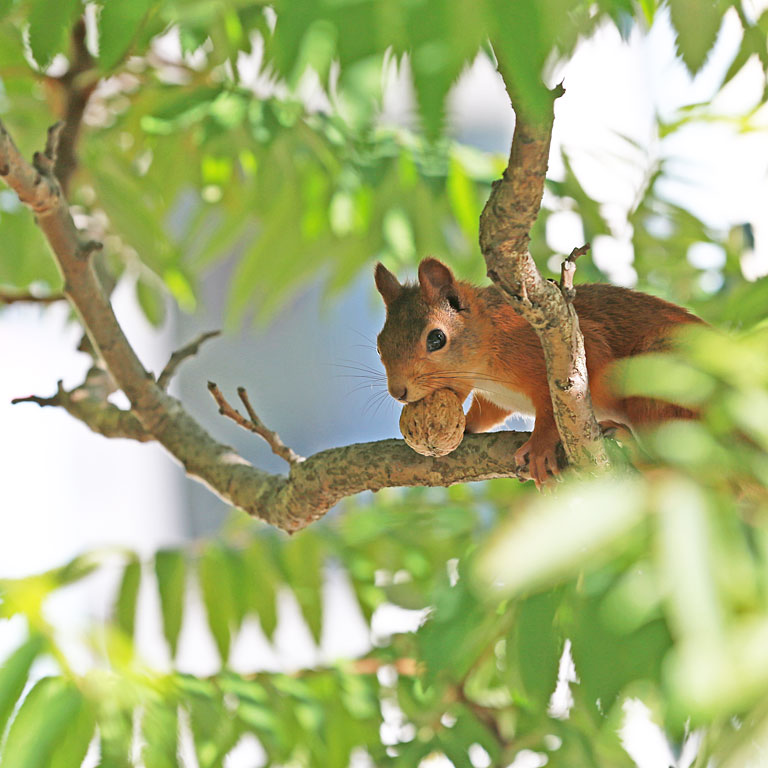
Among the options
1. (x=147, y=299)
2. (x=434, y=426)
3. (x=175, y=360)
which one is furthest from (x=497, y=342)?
(x=147, y=299)

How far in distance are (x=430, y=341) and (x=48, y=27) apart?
58 centimetres

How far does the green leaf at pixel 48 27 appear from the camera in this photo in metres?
0.84

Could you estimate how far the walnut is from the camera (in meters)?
0.96

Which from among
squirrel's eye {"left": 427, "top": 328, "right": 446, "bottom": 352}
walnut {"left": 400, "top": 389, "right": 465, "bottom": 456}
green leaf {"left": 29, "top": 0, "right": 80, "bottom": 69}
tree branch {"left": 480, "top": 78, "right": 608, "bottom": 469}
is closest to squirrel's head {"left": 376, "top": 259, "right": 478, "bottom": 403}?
squirrel's eye {"left": 427, "top": 328, "right": 446, "bottom": 352}

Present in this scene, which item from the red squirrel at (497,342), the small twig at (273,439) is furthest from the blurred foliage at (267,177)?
the small twig at (273,439)

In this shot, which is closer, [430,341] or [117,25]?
[117,25]

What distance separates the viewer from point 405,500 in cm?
161

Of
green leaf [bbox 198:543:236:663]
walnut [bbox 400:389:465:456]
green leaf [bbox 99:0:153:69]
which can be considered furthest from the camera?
green leaf [bbox 198:543:236:663]

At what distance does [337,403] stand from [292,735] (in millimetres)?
2365

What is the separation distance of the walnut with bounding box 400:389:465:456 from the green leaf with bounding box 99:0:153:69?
0.46 m

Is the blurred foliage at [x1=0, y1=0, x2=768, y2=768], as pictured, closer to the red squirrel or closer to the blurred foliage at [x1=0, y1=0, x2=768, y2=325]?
the blurred foliage at [x1=0, y1=0, x2=768, y2=325]

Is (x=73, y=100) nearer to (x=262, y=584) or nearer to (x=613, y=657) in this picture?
(x=262, y=584)

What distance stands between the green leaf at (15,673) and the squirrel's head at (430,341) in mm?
521

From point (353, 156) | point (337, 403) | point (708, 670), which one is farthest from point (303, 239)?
point (337, 403)
